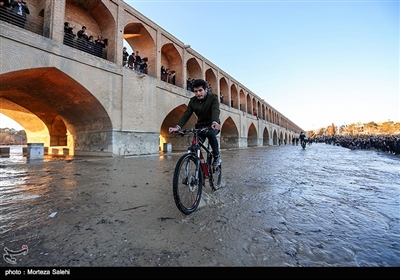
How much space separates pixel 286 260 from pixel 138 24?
15.3 meters

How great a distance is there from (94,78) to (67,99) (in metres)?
2.44

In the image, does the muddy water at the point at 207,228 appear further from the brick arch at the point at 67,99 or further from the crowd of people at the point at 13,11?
the crowd of people at the point at 13,11

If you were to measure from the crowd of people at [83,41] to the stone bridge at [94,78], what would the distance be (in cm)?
23

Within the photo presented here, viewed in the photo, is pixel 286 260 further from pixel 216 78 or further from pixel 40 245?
pixel 216 78

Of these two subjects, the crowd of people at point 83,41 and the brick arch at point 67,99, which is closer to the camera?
the brick arch at point 67,99

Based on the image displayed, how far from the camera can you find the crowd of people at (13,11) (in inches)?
308

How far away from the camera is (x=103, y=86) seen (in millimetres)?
10562

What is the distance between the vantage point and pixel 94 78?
1016cm

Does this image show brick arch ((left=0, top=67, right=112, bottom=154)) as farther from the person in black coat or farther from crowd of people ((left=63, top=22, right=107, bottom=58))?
crowd of people ((left=63, top=22, right=107, bottom=58))

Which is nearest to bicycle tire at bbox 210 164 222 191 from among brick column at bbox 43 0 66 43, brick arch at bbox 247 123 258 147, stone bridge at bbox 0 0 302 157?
stone bridge at bbox 0 0 302 157

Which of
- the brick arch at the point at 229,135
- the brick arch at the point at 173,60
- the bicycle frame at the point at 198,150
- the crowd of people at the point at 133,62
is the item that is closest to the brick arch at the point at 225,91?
the brick arch at the point at 229,135
